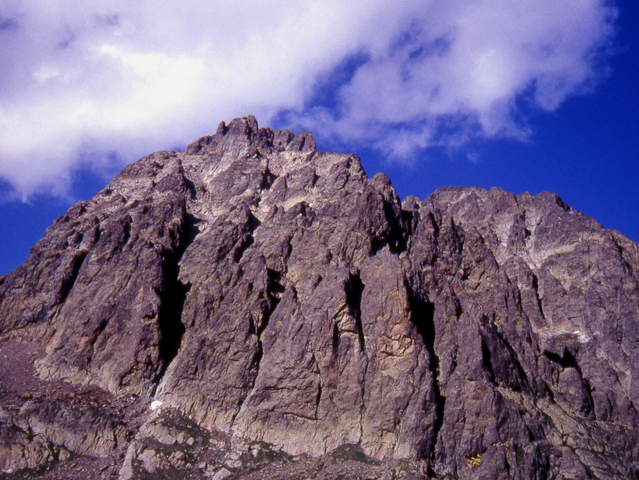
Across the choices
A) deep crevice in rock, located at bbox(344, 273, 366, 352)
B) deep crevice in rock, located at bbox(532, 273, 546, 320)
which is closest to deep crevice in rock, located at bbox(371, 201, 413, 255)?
deep crevice in rock, located at bbox(344, 273, 366, 352)

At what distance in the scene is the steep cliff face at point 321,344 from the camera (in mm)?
49656

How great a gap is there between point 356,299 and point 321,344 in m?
9.15

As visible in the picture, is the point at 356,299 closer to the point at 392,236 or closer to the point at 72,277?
the point at 392,236

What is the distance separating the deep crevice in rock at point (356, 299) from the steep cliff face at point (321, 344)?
A: 331mm

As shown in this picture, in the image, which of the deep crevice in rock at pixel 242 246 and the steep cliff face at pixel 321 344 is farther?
the deep crevice in rock at pixel 242 246

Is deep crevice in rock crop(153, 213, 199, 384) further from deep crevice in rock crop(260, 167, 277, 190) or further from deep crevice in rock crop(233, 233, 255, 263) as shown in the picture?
deep crevice in rock crop(260, 167, 277, 190)

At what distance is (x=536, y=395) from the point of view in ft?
186

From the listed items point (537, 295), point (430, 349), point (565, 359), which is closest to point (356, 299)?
point (430, 349)

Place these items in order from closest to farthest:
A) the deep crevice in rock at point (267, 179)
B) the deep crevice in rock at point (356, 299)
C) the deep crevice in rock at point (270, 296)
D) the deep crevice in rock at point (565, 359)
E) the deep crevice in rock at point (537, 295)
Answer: the deep crevice in rock at point (356, 299), the deep crevice in rock at point (270, 296), the deep crevice in rock at point (565, 359), the deep crevice in rock at point (537, 295), the deep crevice in rock at point (267, 179)

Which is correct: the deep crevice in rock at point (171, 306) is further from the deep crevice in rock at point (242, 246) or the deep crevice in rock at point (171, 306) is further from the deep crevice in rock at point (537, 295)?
the deep crevice in rock at point (537, 295)

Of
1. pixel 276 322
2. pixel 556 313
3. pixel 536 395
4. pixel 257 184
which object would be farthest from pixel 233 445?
pixel 257 184

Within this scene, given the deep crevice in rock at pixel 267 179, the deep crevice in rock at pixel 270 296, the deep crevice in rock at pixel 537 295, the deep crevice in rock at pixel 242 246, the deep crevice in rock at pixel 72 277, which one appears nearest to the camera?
the deep crevice in rock at pixel 270 296

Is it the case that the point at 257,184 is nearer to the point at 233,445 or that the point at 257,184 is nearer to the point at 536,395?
the point at 233,445

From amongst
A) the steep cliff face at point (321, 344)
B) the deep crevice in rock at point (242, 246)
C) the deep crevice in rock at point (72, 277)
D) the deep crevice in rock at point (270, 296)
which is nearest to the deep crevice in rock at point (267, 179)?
the steep cliff face at point (321, 344)
